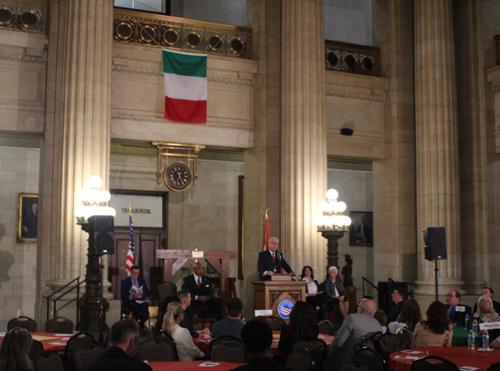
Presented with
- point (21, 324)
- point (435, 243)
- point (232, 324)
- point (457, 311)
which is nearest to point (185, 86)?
point (435, 243)

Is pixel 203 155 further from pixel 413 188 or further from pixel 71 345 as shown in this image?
→ pixel 71 345

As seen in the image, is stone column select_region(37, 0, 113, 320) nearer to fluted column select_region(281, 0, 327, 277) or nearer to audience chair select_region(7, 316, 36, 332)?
audience chair select_region(7, 316, 36, 332)

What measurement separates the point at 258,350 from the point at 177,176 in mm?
11126

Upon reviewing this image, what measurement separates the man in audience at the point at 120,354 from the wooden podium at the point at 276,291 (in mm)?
6580

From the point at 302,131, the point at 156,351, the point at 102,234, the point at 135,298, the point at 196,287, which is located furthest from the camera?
the point at 302,131

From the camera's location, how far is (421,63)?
614 inches

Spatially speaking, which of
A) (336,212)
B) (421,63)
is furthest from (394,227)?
(421,63)

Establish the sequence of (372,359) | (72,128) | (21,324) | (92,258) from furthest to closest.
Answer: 1. (72,128)
2. (92,258)
3. (21,324)
4. (372,359)

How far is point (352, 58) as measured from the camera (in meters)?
16.1

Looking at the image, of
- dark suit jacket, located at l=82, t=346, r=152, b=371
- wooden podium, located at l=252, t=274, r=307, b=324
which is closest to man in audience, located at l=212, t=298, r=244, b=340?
dark suit jacket, located at l=82, t=346, r=152, b=371

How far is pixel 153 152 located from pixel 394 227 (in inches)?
293

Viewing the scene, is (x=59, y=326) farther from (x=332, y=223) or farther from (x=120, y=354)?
(x=332, y=223)

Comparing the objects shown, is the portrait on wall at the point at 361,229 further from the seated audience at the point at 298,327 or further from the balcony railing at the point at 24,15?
the seated audience at the point at 298,327

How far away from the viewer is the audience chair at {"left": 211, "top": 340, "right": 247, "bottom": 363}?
21.0ft
